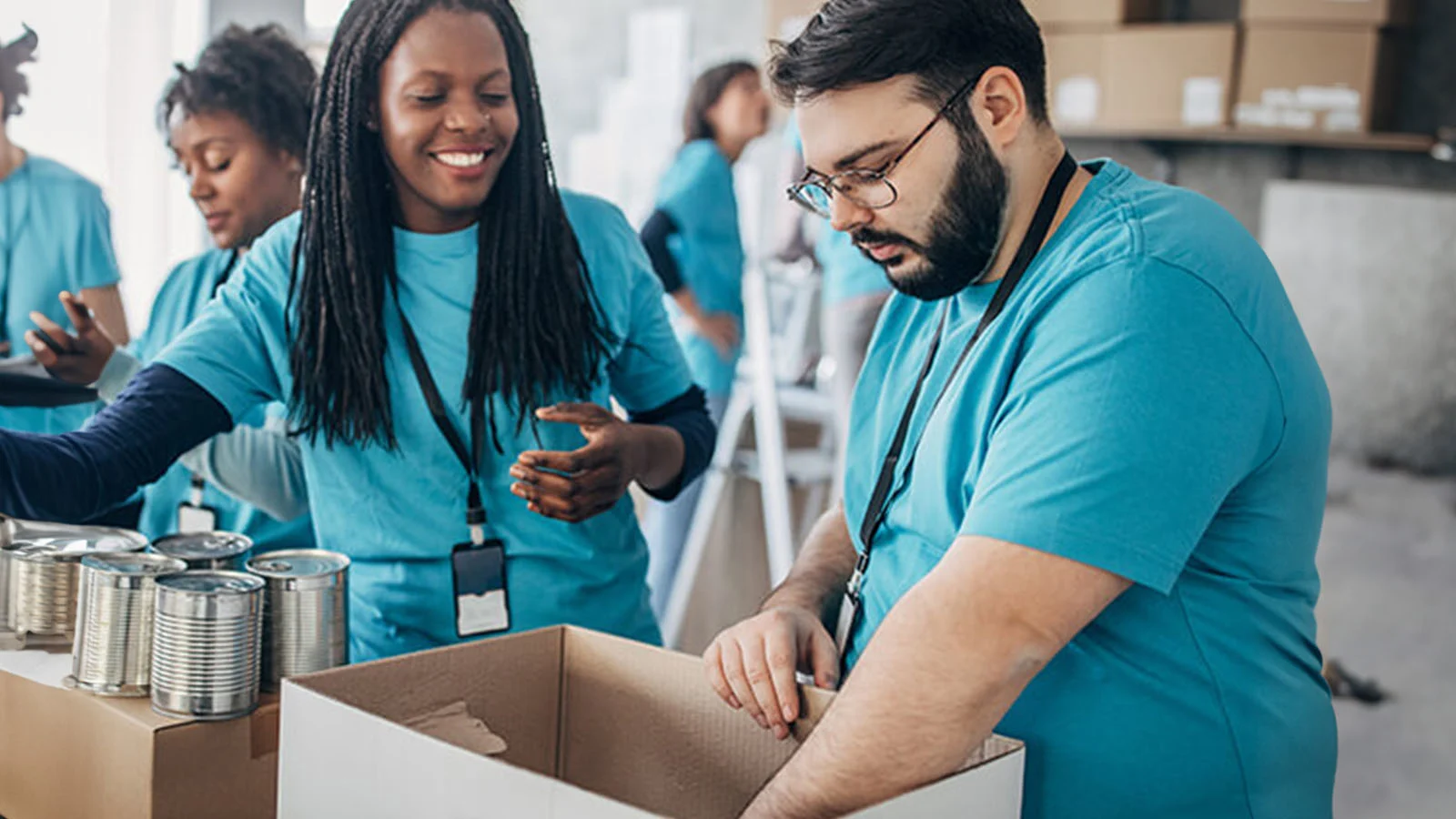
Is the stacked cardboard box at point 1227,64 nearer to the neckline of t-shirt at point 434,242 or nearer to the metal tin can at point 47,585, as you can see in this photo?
the neckline of t-shirt at point 434,242


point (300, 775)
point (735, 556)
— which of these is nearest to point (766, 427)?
point (735, 556)

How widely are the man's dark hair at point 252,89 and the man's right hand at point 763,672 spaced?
3.44 ft

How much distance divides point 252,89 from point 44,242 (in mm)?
536

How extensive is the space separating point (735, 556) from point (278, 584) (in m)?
3.02

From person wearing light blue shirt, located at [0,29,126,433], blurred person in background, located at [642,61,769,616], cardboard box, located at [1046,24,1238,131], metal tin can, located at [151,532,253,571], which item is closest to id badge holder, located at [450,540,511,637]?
metal tin can, located at [151,532,253,571]

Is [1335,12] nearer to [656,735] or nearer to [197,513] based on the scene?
[197,513]

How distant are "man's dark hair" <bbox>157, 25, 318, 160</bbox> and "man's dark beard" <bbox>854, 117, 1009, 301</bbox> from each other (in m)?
1.05

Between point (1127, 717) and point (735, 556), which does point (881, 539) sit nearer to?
point (1127, 717)

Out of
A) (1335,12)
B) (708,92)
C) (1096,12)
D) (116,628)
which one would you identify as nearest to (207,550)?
(116,628)

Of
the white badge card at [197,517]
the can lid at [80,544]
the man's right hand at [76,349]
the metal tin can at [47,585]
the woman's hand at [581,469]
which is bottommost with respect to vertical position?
the white badge card at [197,517]

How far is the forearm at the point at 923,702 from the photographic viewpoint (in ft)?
3.32

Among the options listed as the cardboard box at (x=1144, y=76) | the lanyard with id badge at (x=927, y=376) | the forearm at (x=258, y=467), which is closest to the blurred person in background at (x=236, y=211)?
the forearm at (x=258, y=467)

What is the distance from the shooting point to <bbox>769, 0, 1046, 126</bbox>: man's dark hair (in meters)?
1.17

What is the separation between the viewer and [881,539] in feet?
4.33
